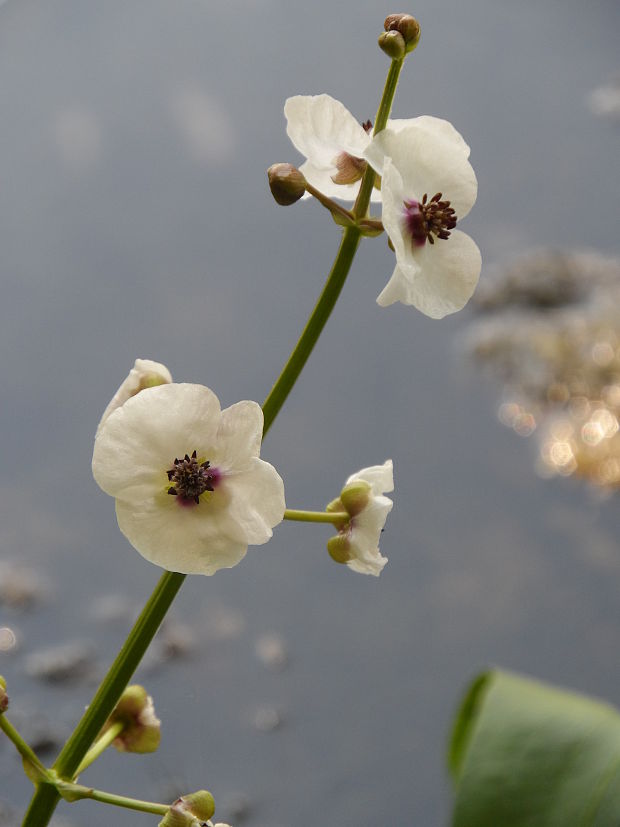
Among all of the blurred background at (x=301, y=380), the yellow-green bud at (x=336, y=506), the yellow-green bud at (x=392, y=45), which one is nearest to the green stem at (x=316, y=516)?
the yellow-green bud at (x=336, y=506)

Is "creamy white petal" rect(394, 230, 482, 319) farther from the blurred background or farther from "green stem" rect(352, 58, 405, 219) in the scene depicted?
the blurred background

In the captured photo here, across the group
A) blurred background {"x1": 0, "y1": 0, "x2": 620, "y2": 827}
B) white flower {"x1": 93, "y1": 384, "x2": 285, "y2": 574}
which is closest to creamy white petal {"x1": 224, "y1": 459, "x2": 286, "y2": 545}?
white flower {"x1": 93, "y1": 384, "x2": 285, "y2": 574}

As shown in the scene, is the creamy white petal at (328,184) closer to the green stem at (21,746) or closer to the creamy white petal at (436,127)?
the creamy white petal at (436,127)

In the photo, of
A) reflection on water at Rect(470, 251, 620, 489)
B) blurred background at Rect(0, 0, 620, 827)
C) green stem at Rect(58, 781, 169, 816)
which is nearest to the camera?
green stem at Rect(58, 781, 169, 816)

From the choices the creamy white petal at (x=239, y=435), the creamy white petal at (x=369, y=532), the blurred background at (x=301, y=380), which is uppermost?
the blurred background at (x=301, y=380)

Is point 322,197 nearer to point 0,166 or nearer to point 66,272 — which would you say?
point 66,272

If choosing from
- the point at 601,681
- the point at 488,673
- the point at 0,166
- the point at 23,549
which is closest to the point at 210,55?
the point at 0,166

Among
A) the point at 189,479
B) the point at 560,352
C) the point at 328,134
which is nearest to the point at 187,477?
the point at 189,479
